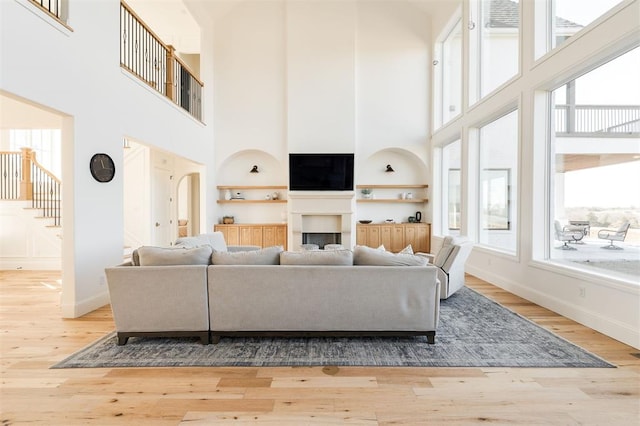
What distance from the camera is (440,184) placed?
27.8ft

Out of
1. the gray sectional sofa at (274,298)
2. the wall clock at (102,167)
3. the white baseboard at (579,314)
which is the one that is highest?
the wall clock at (102,167)

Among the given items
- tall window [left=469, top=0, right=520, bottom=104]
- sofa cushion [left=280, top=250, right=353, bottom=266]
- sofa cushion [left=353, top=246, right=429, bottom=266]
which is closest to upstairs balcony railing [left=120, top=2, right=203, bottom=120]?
sofa cushion [left=280, top=250, right=353, bottom=266]

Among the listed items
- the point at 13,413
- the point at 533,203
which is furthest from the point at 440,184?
the point at 13,413

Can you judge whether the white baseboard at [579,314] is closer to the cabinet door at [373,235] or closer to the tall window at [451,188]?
the tall window at [451,188]

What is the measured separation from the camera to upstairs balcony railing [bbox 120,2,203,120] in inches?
202

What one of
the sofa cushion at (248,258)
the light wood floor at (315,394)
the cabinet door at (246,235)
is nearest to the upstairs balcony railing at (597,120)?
the light wood floor at (315,394)

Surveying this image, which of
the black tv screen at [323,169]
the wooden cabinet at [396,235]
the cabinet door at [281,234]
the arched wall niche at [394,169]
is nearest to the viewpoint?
the black tv screen at [323,169]

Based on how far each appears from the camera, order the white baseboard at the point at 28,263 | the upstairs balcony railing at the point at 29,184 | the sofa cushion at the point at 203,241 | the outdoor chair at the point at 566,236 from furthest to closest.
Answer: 1. the upstairs balcony railing at the point at 29,184
2. the white baseboard at the point at 28,263
3. the sofa cushion at the point at 203,241
4. the outdoor chair at the point at 566,236

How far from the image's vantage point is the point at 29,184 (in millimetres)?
6645

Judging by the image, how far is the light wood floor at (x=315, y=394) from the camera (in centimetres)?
202

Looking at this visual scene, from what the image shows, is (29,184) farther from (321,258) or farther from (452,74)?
(452,74)

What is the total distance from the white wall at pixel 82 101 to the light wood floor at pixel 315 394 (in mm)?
1241

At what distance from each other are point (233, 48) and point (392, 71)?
4.25 metres

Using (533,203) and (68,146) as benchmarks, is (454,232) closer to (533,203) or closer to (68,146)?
(533,203)
